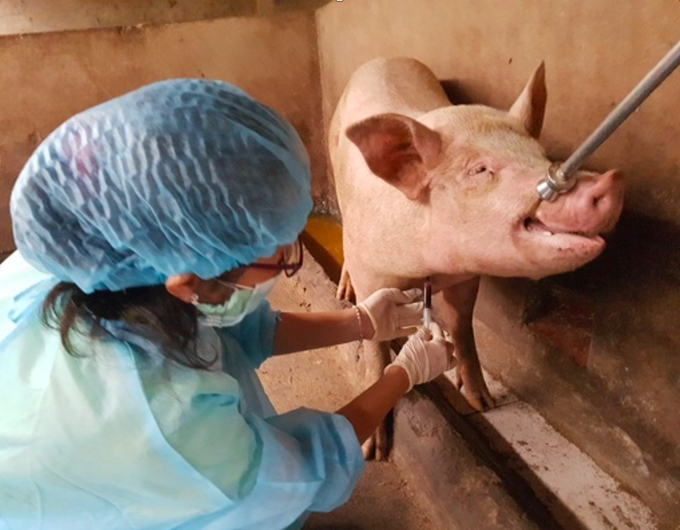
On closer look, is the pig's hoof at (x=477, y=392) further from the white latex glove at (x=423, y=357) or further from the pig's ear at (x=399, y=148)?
the pig's ear at (x=399, y=148)

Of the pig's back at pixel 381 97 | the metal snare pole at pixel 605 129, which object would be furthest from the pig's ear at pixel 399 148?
the pig's back at pixel 381 97

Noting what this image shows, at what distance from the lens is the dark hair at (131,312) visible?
42.9 inches

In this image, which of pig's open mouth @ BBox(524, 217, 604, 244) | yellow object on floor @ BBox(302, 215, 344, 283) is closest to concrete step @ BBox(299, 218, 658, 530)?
pig's open mouth @ BBox(524, 217, 604, 244)

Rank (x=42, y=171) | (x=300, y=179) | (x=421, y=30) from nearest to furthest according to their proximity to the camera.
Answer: (x=42, y=171), (x=300, y=179), (x=421, y=30)

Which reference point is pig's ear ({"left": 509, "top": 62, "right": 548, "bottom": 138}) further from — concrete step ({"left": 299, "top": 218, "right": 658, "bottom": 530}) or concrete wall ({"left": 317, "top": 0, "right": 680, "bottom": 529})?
concrete step ({"left": 299, "top": 218, "right": 658, "bottom": 530})

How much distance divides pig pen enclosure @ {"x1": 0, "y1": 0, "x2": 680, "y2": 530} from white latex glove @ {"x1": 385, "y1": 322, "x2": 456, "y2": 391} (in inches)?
9.8

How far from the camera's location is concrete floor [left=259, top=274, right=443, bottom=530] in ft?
5.98

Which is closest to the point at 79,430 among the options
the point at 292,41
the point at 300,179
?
the point at 300,179

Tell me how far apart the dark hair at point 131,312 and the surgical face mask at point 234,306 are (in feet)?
0.17

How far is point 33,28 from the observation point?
5.52m

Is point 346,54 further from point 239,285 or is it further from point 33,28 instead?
point 33,28

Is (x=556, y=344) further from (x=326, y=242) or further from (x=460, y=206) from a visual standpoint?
(x=326, y=242)

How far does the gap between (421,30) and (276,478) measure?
6.52 feet

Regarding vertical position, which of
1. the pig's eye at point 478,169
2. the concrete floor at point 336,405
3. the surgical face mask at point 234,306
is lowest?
the concrete floor at point 336,405
